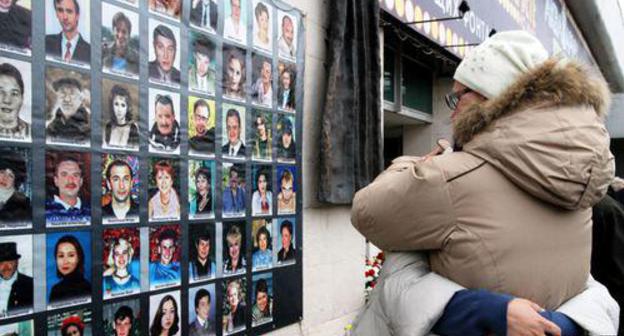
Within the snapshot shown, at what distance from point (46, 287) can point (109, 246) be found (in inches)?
12.2

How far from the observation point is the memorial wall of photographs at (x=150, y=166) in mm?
2002

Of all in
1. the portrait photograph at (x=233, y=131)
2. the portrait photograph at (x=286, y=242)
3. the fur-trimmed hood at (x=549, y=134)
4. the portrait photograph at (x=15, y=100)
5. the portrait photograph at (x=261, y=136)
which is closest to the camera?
the fur-trimmed hood at (x=549, y=134)

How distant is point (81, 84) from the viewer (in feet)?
7.15

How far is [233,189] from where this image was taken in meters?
2.96

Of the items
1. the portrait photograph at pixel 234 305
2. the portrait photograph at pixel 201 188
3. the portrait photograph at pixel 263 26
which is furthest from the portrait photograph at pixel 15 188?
the portrait photograph at pixel 263 26

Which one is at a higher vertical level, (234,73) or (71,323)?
(234,73)

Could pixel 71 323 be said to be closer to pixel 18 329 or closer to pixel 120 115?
pixel 18 329

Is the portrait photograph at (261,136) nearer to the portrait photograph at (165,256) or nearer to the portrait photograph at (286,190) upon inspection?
the portrait photograph at (286,190)

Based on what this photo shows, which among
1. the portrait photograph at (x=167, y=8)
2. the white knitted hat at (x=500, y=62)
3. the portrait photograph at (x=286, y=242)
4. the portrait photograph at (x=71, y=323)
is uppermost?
the portrait photograph at (x=167, y=8)

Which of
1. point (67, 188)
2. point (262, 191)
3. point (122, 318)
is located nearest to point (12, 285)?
point (67, 188)

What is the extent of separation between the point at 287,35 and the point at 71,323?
6.87 ft

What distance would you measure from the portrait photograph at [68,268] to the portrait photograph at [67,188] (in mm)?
61

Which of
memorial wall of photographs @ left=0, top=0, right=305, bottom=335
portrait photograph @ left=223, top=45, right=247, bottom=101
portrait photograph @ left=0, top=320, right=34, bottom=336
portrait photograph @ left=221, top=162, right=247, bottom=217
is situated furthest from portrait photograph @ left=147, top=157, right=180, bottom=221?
portrait photograph @ left=0, top=320, right=34, bottom=336

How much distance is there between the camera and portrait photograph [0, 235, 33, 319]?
193 cm
